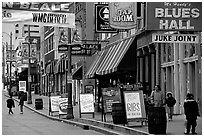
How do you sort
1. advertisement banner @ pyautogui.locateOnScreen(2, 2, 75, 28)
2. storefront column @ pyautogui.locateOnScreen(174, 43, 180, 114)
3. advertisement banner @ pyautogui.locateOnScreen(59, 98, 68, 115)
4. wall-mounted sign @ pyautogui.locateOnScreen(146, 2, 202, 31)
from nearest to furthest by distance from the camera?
wall-mounted sign @ pyautogui.locateOnScreen(146, 2, 202, 31), advertisement banner @ pyautogui.locateOnScreen(2, 2, 75, 28), storefront column @ pyautogui.locateOnScreen(174, 43, 180, 114), advertisement banner @ pyautogui.locateOnScreen(59, 98, 68, 115)

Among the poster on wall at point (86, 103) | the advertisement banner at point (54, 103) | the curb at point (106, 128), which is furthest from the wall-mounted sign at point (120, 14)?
the advertisement banner at point (54, 103)

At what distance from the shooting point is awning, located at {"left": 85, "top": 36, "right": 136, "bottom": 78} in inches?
1244

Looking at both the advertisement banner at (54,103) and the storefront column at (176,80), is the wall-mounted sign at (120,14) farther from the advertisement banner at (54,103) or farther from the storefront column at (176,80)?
the advertisement banner at (54,103)

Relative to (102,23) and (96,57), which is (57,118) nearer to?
(102,23)

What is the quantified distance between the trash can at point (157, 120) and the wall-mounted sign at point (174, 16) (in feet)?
8.68

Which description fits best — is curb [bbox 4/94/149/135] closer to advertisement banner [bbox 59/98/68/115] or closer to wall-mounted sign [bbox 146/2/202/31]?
advertisement banner [bbox 59/98/68/115]

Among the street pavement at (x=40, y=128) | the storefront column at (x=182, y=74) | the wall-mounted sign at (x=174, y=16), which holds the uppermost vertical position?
the wall-mounted sign at (x=174, y=16)

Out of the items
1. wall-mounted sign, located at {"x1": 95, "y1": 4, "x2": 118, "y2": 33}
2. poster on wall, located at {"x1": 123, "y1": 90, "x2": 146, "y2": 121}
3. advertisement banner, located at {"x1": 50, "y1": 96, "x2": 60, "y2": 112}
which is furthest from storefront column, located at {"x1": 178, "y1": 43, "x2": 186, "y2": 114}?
advertisement banner, located at {"x1": 50, "y1": 96, "x2": 60, "y2": 112}

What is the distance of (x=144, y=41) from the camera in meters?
30.3

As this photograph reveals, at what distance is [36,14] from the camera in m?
19.3

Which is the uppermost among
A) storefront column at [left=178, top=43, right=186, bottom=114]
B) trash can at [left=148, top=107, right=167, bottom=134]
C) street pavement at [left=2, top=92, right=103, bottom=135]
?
storefront column at [left=178, top=43, right=186, bottom=114]

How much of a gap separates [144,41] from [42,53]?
4606 cm

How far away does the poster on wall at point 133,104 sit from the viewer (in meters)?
19.1

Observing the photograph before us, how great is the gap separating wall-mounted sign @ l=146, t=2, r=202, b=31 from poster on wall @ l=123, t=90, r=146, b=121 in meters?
3.36
